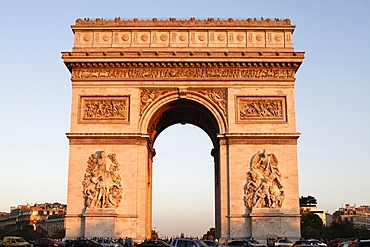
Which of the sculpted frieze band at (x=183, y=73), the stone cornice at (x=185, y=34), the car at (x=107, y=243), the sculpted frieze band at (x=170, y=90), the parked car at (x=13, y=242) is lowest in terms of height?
the parked car at (x=13, y=242)

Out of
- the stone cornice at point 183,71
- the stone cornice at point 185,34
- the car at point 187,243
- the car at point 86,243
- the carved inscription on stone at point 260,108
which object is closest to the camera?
the car at point 187,243

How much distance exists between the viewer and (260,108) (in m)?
30.1

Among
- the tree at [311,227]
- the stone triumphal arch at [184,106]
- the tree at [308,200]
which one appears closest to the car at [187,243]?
the stone triumphal arch at [184,106]

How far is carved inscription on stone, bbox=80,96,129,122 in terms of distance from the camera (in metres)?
30.0

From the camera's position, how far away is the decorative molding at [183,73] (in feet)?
99.8

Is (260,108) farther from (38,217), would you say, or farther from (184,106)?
(38,217)

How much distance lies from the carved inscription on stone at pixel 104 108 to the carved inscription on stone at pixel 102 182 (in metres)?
2.10

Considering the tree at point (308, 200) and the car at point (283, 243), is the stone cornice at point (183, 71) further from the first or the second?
the tree at point (308, 200)

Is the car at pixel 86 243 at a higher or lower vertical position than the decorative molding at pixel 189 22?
lower

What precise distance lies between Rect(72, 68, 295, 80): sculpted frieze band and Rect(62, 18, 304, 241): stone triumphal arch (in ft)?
0.18

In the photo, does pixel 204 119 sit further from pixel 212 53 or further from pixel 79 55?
pixel 79 55

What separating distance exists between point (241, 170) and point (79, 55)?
10987 millimetres

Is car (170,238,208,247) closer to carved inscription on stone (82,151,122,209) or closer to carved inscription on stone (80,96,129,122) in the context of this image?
carved inscription on stone (82,151,122,209)

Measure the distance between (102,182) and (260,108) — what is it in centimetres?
952
